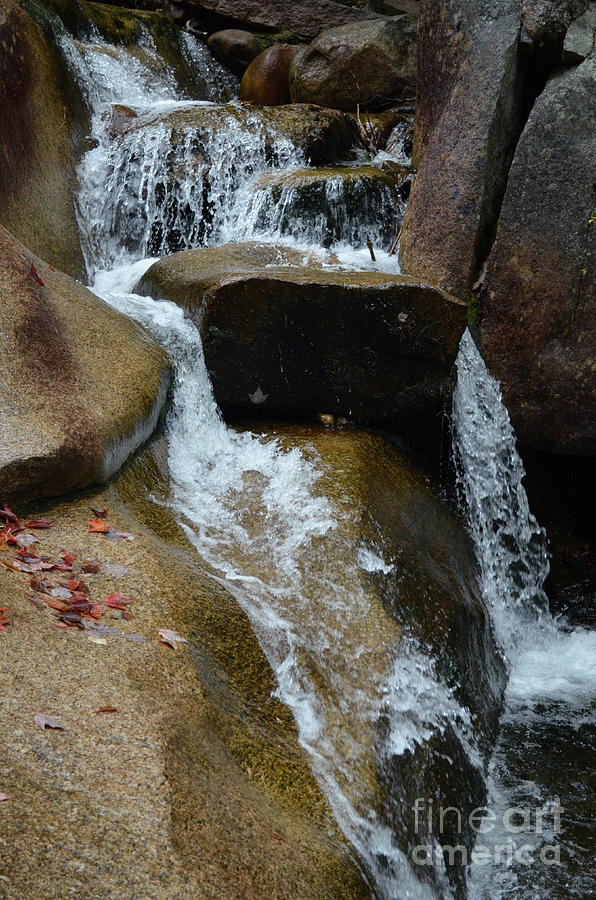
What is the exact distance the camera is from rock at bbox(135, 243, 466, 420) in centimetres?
531

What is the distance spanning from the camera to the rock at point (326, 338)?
209 inches

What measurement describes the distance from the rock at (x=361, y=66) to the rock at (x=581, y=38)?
17.2 ft

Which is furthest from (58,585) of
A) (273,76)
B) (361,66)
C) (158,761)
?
(273,76)

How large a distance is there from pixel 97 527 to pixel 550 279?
410 centimetres

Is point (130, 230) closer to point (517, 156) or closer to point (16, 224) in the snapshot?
point (16, 224)

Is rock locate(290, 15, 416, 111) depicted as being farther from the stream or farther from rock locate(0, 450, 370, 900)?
rock locate(0, 450, 370, 900)

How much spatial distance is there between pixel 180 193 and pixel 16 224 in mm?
2157

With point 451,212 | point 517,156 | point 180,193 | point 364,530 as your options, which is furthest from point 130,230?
point 364,530

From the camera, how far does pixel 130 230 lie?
27.9ft

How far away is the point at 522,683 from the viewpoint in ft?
17.0

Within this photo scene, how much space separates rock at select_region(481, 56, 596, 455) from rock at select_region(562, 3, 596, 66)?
97 millimetres

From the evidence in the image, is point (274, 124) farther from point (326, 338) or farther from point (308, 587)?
point (308, 587)

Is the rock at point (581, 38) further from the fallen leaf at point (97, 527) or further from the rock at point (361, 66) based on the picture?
the rock at point (361, 66)

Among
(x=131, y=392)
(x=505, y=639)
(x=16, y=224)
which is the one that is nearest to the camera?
(x=131, y=392)
